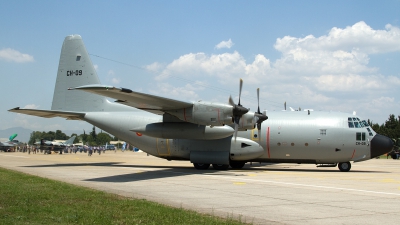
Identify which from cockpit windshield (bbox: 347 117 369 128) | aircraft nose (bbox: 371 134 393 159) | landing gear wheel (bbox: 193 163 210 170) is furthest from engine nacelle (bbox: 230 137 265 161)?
aircraft nose (bbox: 371 134 393 159)

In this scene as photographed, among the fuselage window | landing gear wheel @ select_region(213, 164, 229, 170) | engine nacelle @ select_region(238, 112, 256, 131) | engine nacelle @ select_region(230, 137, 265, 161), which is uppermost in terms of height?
engine nacelle @ select_region(238, 112, 256, 131)

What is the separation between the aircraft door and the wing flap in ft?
11.7

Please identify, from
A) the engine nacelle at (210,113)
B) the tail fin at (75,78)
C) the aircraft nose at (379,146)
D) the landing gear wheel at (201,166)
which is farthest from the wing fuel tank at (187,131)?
the aircraft nose at (379,146)

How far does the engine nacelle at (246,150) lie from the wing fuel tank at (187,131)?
4.22 feet

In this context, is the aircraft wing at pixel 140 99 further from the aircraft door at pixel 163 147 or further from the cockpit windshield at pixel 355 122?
the cockpit windshield at pixel 355 122

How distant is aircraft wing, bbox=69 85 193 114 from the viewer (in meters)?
18.4

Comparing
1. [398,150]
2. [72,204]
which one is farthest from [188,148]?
[398,150]

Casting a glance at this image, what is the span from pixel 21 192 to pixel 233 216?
7.19 meters

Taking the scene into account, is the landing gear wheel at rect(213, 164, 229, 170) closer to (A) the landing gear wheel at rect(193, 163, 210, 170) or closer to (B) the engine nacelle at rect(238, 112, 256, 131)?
(A) the landing gear wheel at rect(193, 163, 210, 170)

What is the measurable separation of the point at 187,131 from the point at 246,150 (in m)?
4.05

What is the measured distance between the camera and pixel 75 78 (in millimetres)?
28875

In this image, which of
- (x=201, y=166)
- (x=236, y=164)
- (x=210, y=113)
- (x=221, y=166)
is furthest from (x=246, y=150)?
(x=210, y=113)

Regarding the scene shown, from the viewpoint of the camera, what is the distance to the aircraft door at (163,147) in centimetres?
2691

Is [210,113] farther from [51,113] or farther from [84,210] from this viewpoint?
[84,210]
